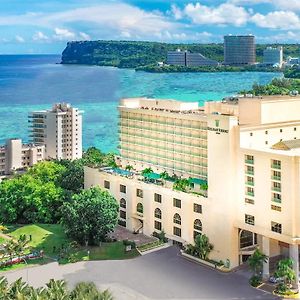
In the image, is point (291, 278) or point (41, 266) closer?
point (291, 278)

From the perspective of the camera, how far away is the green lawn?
35938 millimetres

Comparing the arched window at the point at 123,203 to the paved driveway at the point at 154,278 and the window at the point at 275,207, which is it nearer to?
the paved driveway at the point at 154,278

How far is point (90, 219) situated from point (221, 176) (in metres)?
8.03

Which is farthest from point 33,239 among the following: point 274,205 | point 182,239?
point 274,205

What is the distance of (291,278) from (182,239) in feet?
27.1

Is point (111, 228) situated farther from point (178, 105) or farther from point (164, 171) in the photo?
point (178, 105)

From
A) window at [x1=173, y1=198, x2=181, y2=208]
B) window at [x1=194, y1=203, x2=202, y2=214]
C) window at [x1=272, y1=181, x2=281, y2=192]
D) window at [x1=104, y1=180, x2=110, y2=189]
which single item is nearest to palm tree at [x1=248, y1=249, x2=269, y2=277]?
window at [x1=272, y1=181, x2=281, y2=192]

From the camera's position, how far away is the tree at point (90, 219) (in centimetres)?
3562

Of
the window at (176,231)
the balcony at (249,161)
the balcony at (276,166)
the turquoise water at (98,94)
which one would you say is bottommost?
the window at (176,231)

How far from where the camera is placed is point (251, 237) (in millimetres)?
33625

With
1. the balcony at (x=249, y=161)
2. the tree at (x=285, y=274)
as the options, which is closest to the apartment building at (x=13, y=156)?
the balcony at (x=249, y=161)

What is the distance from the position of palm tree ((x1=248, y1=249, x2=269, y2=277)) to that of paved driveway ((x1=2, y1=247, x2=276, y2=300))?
0.76 m

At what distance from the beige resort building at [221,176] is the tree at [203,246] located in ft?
1.04

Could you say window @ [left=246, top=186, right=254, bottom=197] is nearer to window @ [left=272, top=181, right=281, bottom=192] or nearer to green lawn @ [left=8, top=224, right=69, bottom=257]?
window @ [left=272, top=181, right=281, bottom=192]
